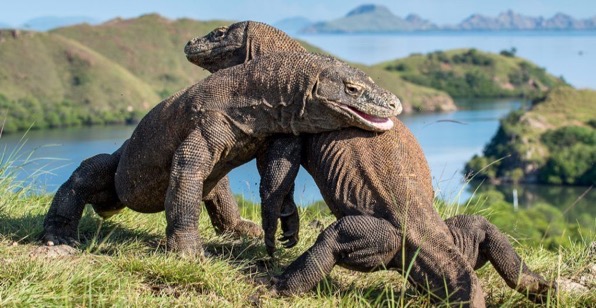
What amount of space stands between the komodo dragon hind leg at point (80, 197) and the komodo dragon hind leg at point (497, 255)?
305 cm

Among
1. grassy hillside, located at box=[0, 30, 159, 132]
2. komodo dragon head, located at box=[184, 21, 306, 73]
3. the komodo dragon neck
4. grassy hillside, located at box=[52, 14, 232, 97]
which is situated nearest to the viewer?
the komodo dragon neck

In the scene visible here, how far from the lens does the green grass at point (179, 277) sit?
190 inches

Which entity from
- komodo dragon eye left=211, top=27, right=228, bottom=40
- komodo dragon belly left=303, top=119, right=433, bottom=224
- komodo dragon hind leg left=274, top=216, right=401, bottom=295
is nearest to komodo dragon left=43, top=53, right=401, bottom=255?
komodo dragon belly left=303, top=119, right=433, bottom=224

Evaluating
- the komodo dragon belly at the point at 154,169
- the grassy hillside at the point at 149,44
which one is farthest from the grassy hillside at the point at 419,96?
the komodo dragon belly at the point at 154,169

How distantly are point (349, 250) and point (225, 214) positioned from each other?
2.23 meters

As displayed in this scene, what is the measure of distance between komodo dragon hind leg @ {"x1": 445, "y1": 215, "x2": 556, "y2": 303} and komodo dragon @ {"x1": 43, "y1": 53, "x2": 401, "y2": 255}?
919 mm

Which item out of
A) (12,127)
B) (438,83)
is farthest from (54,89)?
(438,83)

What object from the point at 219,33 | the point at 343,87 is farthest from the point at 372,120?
the point at 219,33

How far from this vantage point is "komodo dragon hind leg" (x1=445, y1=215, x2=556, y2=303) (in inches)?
208

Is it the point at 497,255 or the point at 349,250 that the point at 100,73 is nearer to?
the point at 349,250

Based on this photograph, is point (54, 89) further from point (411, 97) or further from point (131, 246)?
point (131, 246)

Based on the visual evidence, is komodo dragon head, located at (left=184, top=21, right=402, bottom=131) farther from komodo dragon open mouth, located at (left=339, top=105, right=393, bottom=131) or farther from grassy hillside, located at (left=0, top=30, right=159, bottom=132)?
grassy hillside, located at (left=0, top=30, right=159, bottom=132)

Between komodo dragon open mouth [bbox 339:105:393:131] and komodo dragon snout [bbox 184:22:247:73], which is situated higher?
komodo dragon snout [bbox 184:22:247:73]

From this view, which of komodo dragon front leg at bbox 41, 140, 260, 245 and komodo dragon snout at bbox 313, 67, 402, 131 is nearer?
komodo dragon snout at bbox 313, 67, 402, 131
